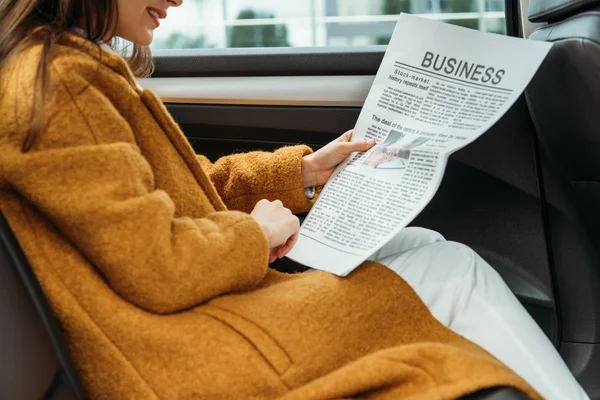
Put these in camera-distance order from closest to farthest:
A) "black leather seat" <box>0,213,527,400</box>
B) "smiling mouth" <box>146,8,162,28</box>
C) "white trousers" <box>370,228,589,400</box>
Result: "black leather seat" <box>0,213,527,400</box> → "white trousers" <box>370,228,589,400</box> → "smiling mouth" <box>146,8,162,28</box>

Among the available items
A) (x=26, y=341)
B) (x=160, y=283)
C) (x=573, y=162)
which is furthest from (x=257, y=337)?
(x=573, y=162)

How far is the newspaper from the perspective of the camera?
3.30 ft

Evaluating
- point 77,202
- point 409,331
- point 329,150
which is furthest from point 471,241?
point 77,202

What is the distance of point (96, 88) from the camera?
33.8 inches

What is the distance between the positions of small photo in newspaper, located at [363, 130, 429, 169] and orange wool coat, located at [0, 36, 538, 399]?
10.1 inches

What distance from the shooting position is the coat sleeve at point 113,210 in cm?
79

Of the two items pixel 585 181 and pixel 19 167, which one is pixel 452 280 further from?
pixel 19 167

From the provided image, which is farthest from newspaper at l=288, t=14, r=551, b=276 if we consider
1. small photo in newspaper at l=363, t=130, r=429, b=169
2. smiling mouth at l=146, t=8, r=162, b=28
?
smiling mouth at l=146, t=8, r=162, b=28

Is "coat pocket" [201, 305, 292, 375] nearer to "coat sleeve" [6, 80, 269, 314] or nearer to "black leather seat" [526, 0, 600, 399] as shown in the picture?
"coat sleeve" [6, 80, 269, 314]

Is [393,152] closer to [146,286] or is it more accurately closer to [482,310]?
[482,310]

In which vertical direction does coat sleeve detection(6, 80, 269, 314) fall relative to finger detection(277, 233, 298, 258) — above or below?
above

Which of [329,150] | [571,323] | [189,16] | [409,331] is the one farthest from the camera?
[189,16]

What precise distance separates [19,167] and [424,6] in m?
1.04

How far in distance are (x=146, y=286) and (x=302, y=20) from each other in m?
1.04
